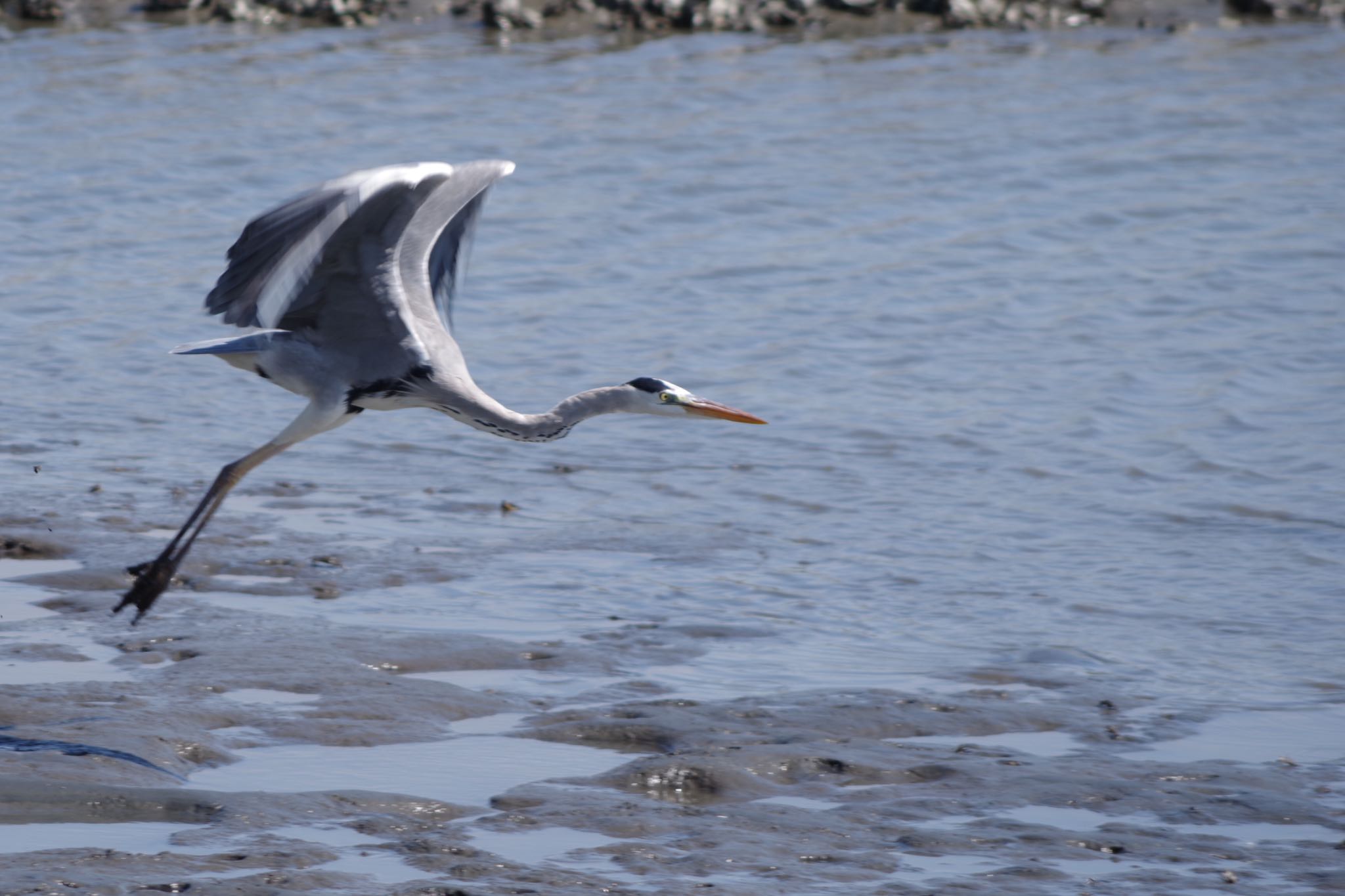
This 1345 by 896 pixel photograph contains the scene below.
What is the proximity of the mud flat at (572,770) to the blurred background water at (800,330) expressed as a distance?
307mm

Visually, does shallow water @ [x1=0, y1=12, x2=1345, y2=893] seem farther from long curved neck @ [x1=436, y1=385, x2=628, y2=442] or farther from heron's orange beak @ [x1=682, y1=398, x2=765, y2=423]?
heron's orange beak @ [x1=682, y1=398, x2=765, y2=423]

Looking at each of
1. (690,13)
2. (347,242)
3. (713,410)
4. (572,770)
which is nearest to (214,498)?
(347,242)

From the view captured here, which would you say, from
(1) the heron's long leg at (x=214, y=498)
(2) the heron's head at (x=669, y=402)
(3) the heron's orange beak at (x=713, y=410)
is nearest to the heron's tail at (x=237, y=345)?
(1) the heron's long leg at (x=214, y=498)

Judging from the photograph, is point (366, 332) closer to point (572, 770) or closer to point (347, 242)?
point (347, 242)

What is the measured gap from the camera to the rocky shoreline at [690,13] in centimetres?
2103

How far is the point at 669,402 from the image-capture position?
23.2 feet

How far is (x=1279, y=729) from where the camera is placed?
6.24 metres

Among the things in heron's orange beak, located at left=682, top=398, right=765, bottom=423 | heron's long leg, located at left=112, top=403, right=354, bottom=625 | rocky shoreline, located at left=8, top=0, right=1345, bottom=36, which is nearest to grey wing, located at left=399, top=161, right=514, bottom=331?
heron's long leg, located at left=112, top=403, right=354, bottom=625

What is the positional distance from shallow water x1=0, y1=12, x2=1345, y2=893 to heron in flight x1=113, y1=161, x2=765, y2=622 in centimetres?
68

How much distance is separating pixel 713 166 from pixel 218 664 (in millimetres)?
9963

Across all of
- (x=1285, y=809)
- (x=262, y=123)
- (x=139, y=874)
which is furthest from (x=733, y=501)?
(x=262, y=123)

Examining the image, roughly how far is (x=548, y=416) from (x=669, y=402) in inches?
18.4

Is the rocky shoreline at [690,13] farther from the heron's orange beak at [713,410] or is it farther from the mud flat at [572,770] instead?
the mud flat at [572,770]

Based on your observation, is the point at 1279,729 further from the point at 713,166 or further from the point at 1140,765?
the point at 713,166
